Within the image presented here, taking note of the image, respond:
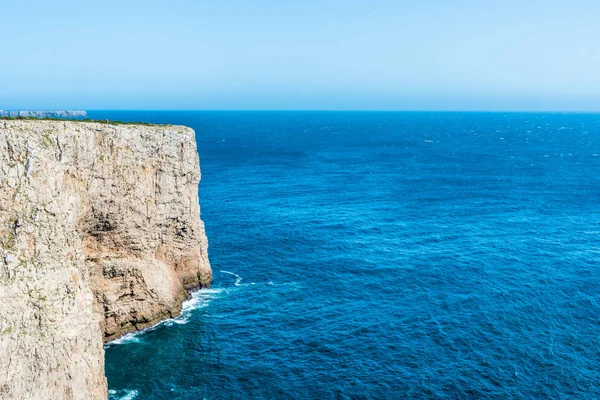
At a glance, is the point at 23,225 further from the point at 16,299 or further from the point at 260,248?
the point at 260,248

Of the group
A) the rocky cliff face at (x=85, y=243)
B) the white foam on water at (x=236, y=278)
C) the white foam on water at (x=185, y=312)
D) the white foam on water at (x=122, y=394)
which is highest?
the rocky cliff face at (x=85, y=243)

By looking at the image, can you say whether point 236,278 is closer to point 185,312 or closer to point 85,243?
point 185,312

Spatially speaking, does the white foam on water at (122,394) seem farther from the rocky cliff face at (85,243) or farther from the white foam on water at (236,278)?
the white foam on water at (236,278)

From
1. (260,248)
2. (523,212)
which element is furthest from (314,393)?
(523,212)

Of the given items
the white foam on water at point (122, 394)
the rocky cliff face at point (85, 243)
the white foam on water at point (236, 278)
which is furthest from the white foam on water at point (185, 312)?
the white foam on water at point (122, 394)

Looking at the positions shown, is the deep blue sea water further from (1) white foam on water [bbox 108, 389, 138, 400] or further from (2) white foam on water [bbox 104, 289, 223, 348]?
(2) white foam on water [bbox 104, 289, 223, 348]

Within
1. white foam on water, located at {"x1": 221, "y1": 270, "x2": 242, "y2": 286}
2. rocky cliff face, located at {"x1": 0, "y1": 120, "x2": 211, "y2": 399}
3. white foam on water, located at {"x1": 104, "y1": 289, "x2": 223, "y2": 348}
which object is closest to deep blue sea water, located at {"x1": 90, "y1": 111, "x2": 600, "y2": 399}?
white foam on water, located at {"x1": 221, "y1": 270, "x2": 242, "y2": 286}

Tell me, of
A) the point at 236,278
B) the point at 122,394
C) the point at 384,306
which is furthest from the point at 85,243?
the point at 384,306
